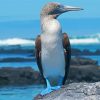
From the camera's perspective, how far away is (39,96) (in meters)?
5.06

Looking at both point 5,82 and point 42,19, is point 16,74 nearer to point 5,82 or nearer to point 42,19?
point 5,82

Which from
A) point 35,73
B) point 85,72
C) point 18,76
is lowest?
point 18,76

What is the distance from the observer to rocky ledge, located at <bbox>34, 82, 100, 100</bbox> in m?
4.61

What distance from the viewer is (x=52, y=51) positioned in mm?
5215

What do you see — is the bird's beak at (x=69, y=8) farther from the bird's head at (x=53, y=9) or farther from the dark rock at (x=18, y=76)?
the dark rock at (x=18, y=76)

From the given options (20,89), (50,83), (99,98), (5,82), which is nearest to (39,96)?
(50,83)

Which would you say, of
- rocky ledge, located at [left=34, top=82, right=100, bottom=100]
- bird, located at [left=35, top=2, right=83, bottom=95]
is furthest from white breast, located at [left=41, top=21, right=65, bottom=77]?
rocky ledge, located at [left=34, top=82, right=100, bottom=100]

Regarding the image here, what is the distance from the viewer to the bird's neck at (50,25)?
5148 millimetres

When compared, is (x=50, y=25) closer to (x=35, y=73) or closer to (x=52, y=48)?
(x=52, y=48)

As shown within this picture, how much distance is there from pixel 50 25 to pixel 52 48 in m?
0.21

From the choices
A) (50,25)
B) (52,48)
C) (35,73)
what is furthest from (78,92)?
(35,73)

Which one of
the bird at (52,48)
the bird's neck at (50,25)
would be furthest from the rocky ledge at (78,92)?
the bird's neck at (50,25)

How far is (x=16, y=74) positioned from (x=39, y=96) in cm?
781

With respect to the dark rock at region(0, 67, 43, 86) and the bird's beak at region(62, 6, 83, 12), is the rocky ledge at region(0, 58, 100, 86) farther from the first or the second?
the bird's beak at region(62, 6, 83, 12)
